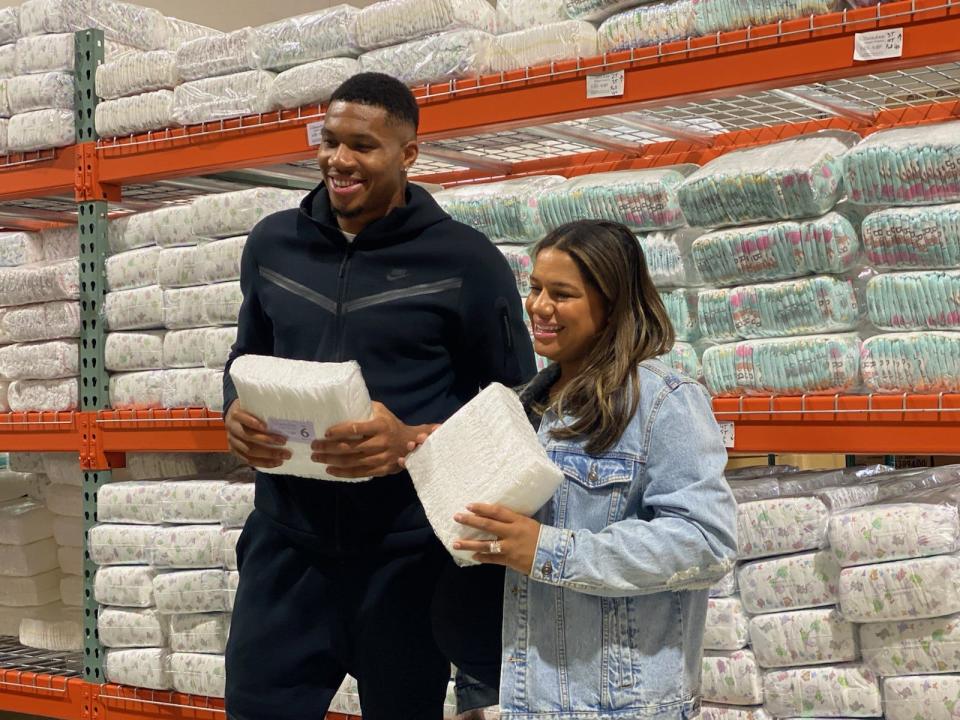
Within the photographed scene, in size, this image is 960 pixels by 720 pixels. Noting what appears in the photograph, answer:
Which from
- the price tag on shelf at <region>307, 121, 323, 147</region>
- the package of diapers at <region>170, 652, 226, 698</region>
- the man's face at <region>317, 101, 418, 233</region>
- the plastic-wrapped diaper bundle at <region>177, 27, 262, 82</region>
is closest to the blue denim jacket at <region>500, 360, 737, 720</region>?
the man's face at <region>317, 101, 418, 233</region>

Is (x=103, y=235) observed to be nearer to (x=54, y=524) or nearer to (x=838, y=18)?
(x=54, y=524)

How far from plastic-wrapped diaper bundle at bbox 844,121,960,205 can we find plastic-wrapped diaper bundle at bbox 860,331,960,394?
256 millimetres

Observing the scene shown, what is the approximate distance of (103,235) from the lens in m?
3.14

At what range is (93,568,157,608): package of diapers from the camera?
3012 millimetres

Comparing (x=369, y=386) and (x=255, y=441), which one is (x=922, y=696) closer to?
(x=369, y=386)

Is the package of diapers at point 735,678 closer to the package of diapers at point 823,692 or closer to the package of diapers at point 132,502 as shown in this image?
the package of diapers at point 823,692

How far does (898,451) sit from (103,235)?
2.18 m

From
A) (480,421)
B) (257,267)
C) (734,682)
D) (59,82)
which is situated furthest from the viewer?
(59,82)

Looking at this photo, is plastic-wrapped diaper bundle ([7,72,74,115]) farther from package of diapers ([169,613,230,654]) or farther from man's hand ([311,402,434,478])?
man's hand ([311,402,434,478])

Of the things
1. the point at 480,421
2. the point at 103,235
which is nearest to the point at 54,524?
the point at 103,235

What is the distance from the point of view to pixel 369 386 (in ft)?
5.86

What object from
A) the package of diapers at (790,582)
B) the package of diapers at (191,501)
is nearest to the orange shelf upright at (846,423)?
the package of diapers at (790,582)

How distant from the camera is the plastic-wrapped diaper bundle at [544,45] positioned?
2.38 metres

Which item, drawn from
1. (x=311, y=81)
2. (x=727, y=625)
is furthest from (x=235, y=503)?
(x=727, y=625)
